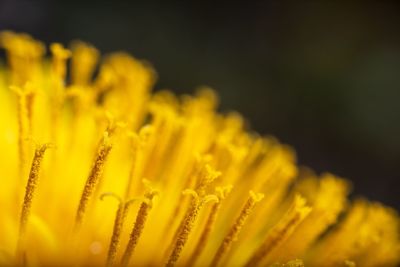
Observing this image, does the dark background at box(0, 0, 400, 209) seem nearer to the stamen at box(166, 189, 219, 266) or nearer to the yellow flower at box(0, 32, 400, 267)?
the yellow flower at box(0, 32, 400, 267)

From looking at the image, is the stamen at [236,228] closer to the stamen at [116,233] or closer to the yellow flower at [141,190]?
the yellow flower at [141,190]

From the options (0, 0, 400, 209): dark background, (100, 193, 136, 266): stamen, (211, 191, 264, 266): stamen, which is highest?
(0, 0, 400, 209): dark background

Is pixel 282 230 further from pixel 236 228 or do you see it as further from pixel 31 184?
pixel 31 184

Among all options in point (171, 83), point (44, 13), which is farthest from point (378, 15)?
point (44, 13)

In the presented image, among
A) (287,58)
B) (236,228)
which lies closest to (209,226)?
(236,228)

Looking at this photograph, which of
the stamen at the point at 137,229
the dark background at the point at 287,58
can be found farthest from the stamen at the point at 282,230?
the dark background at the point at 287,58

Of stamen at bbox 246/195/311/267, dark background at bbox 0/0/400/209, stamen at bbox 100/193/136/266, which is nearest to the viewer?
stamen at bbox 100/193/136/266

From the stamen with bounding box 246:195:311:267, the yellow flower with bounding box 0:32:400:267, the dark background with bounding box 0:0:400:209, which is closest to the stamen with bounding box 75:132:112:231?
the yellow flower with bounding box 0:32:400:267
